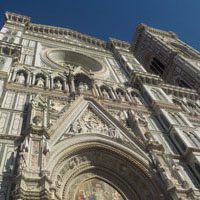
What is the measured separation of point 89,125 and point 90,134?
70 cm

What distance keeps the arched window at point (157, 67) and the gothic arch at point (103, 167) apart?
1755 centimetres

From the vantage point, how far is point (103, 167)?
813cm

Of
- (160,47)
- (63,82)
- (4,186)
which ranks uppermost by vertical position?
(160,47)

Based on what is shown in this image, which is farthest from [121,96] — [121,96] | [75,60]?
[75,60]

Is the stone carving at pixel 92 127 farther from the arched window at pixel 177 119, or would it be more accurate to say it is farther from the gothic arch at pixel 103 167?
the arched window at pixel 177 119

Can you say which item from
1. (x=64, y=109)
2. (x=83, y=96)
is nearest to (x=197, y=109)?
(x=83, y=96)

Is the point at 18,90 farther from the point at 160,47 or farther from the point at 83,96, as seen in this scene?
the point at 160,47

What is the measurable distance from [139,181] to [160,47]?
65.1ft

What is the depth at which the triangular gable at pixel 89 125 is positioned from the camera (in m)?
8.15

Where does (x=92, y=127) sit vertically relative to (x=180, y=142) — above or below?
above

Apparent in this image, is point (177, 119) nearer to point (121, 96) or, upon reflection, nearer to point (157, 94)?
point (157, 94)

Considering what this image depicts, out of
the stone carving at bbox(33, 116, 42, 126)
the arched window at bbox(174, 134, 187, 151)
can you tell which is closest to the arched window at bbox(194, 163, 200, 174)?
the arched window at bbox(174, 134, 187, 151)

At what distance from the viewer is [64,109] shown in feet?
31.3

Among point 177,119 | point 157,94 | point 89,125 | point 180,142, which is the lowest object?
point 180,142
